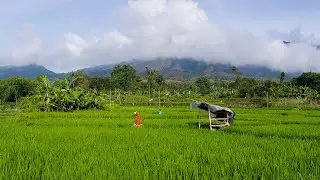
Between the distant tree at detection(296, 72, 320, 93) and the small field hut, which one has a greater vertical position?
the distant tree at detection(296, 72, 320, 93)

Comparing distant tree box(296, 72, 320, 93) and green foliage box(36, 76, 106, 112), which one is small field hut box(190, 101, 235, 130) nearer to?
green foliage box(36, 76, 106, 112)

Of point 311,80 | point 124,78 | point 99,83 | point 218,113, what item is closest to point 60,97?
point 218,113

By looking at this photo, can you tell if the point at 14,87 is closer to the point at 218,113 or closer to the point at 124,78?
the point at 124,78

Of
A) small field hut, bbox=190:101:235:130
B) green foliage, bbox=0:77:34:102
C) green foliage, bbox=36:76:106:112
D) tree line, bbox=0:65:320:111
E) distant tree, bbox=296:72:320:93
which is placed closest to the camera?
small field hut, bbox=190:101:235:130

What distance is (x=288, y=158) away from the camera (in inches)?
183

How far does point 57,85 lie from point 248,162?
19322 millimetres

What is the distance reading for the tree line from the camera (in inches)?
833

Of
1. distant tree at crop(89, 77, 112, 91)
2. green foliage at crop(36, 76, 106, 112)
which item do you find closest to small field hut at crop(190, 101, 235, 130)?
green foliage at crop(36, 76, 106, 112)

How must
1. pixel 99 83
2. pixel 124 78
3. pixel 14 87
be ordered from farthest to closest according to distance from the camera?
1. pixel 99 83
2. pixel 124 78
3. pixel 14 87

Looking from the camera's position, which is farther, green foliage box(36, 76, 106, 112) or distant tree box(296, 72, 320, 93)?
distant tree box(296, 72, 320, 93)

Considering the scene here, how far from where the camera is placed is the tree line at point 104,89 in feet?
69.4

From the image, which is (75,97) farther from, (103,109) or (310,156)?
(310,156)

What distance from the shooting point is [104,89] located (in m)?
46.7

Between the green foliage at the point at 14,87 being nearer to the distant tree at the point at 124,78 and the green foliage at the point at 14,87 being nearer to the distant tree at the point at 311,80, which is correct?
the distant tree at the point at 124,78
